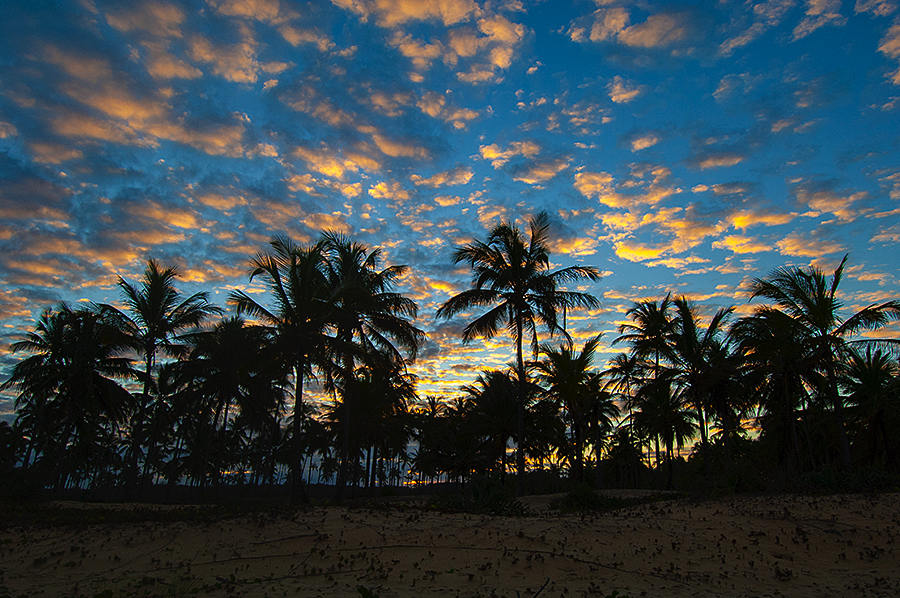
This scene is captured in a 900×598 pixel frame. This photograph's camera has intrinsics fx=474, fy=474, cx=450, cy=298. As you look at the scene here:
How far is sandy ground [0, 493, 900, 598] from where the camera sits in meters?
6.42

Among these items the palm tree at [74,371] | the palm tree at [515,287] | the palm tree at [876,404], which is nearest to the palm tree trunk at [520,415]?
the palm tree at [515,287]

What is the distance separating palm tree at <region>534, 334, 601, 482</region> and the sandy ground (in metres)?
15.0

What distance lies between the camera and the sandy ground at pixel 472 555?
21.1 ft

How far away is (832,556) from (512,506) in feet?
20.6

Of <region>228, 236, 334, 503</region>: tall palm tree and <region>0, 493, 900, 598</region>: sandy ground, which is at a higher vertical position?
<region>228, 236, 334, 503</region>: tall palm tree

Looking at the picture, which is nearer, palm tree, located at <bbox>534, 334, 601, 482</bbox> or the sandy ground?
the sandy ground

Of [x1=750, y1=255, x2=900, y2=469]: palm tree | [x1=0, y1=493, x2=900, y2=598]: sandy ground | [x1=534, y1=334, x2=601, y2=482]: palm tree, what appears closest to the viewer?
[x1=0, y1=493, x2=900, y2=598]: sandy ground

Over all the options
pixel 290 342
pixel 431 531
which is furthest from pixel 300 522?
pixel 290 342

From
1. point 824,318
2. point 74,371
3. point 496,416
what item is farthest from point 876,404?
point 74,371

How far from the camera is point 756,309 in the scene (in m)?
19.0

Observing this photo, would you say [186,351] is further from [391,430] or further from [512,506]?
[512,506]

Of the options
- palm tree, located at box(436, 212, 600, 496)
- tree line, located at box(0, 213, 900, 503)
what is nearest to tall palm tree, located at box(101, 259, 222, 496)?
tree line, located at box(0, 213, 900, 503)

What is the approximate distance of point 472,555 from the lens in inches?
300

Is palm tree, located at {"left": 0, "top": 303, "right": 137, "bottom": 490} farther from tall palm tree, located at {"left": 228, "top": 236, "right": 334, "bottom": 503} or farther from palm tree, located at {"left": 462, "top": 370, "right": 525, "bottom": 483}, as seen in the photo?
palm tree, located at {"left": 462, "top": 370, "right": 525, "bottom": 483}
